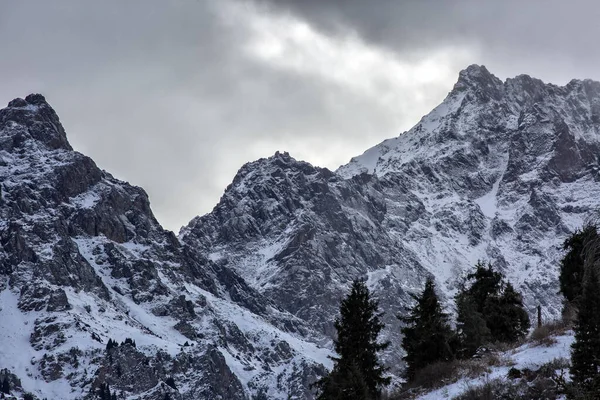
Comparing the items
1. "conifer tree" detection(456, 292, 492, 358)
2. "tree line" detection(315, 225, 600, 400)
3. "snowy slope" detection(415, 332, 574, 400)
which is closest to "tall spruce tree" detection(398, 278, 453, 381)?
"tree line" detection(315, 225, 600, 400)

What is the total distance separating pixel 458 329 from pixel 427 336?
5.67 m

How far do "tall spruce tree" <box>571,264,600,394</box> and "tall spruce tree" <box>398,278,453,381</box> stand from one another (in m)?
13.9

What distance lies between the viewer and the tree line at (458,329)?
2572 centimetres

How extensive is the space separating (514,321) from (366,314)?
17485 millimetres

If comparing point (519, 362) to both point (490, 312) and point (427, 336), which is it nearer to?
point (427, 336)

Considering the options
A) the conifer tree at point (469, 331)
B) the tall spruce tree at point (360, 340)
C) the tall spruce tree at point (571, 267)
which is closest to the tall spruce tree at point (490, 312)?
the conifer tree at point (469, 331)

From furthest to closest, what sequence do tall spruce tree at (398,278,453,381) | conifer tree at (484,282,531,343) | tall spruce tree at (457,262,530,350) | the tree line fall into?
conifer tree at (484,282,531,343) → tall spruce tree at (457,262,530,350) → tall spruce tree at (398,278,453,381) → the tree line

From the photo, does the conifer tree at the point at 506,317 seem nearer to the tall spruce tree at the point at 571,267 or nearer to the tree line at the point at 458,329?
the tree line at the point at 458,329

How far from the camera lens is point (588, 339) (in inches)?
1034

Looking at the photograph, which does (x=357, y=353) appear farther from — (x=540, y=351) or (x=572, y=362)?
(x=572, y=362)

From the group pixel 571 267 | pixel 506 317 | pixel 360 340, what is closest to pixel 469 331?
pixel 360 340

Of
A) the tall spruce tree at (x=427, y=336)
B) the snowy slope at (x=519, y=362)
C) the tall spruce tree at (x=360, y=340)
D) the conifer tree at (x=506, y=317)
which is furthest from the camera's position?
the conifer tree at (x=506, y=317)

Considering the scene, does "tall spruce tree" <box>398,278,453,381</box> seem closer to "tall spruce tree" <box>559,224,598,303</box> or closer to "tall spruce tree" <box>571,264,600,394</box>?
"tall spruce tree" <box>559,224,598,303</box>

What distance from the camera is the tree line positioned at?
84.4ft
